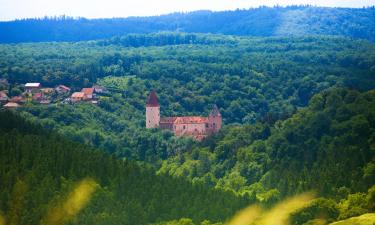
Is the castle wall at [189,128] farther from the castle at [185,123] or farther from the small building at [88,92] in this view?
the small building at [88,92]

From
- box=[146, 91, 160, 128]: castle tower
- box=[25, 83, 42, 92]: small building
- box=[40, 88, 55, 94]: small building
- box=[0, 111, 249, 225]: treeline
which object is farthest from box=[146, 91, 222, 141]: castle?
box=[0, 111, 249, 225]: treeline

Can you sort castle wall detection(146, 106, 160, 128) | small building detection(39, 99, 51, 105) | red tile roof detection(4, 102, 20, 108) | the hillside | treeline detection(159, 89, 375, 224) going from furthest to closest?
small building detection(39, 99, 51, 105)
red tile roof detection(4, 102, 20, 108)
castle wall detection(146, 106, 160, 128)
the hillside
treeline detection(159, 89, 375, 224)

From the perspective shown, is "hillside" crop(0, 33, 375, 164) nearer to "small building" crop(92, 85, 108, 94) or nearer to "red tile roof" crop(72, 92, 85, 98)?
"small building" crop(92, 85, 108, 94)

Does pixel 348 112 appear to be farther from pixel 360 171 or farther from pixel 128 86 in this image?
pixel 128 86

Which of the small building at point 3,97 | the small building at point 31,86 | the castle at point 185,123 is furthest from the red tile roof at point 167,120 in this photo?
the small building at point 31,86

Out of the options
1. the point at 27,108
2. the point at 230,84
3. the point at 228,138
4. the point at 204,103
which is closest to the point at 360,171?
the point at 228,138

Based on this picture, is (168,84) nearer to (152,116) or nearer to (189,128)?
(152,116)

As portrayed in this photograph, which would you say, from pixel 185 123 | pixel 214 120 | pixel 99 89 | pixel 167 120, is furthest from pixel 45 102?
pixel 214 120
